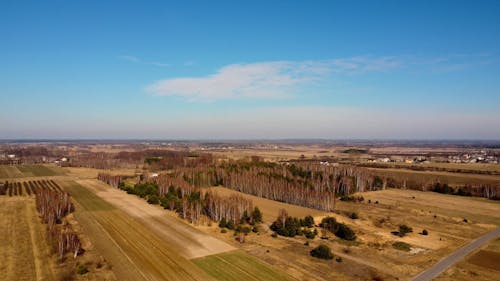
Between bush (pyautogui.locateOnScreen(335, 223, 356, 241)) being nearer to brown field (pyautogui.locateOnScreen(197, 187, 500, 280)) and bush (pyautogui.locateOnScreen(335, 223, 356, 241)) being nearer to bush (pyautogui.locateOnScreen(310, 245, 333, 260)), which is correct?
brown field (pyautogui.locateOnScreen(197, 187, 500, 280))

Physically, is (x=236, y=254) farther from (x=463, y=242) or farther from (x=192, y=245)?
(x=463, y=242)

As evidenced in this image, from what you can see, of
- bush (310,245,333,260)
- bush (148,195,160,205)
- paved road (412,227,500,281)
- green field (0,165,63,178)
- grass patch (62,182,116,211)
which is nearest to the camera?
paved road (412,227,500,281)

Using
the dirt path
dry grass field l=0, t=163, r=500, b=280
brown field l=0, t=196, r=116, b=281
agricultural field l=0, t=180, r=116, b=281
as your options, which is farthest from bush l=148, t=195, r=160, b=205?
brown field l=0, t=196, r=116, b=281

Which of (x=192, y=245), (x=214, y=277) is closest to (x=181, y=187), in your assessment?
(x=192, y=245)

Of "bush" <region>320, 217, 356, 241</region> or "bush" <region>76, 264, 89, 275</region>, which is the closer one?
"bush" <region>76, 264, 89, 275</region>

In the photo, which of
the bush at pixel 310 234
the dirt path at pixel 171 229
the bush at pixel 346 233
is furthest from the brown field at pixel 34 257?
the bush at pixel 346 233

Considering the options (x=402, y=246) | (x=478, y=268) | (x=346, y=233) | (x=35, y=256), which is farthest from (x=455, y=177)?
(x=35, y=256)

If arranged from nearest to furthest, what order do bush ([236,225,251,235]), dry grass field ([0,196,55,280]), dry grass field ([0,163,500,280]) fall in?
dry grass field ([0,196,55,280]) < dry grass field ([0,163,500,280]) < bush ([236,225,251,235])
